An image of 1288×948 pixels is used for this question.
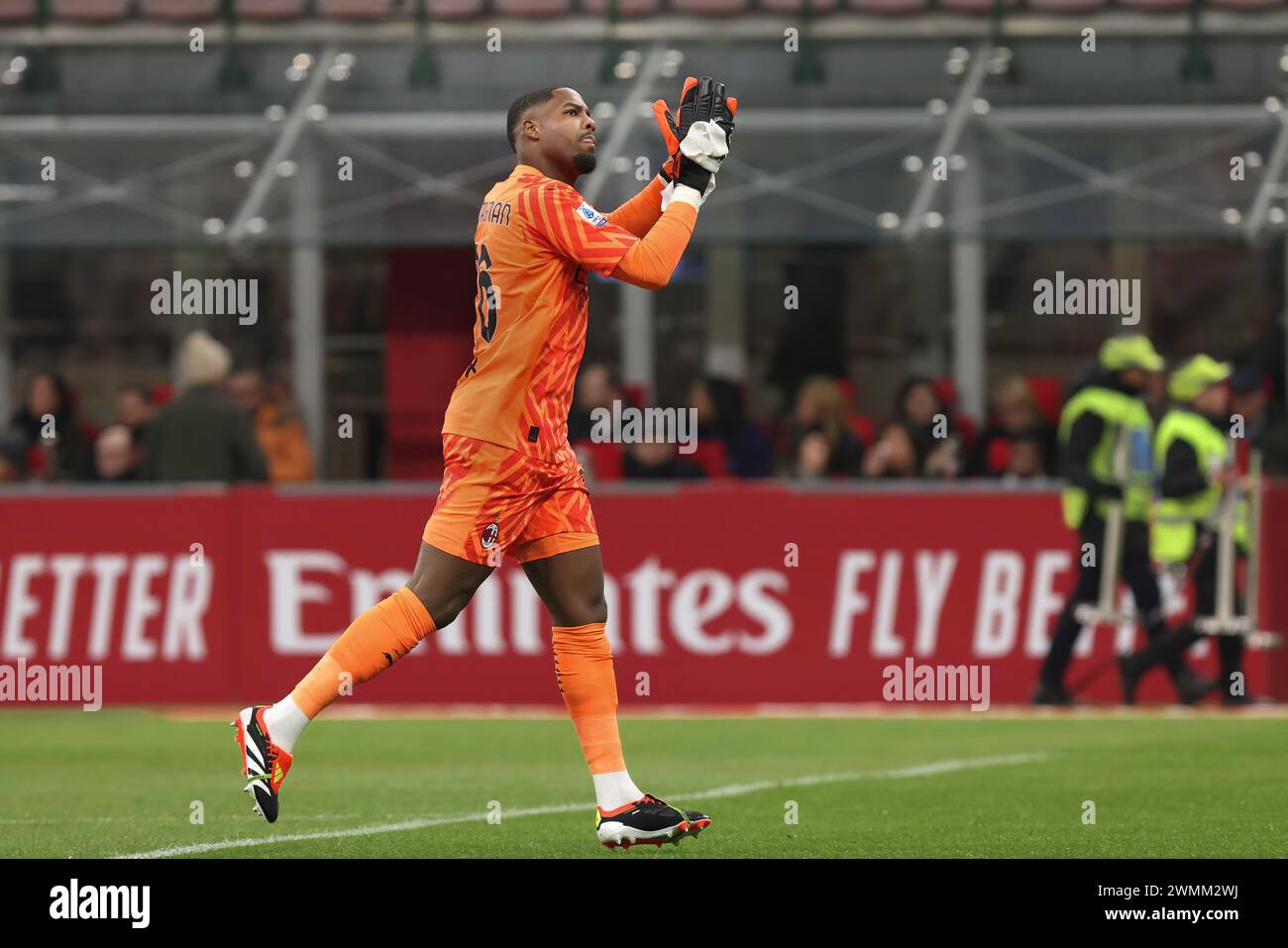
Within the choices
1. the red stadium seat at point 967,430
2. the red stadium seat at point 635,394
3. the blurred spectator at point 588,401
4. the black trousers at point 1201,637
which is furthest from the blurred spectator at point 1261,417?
the red stadium seat at point 635,394

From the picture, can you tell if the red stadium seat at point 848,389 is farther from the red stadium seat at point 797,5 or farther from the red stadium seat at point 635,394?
the red stadium seat at point 797,5

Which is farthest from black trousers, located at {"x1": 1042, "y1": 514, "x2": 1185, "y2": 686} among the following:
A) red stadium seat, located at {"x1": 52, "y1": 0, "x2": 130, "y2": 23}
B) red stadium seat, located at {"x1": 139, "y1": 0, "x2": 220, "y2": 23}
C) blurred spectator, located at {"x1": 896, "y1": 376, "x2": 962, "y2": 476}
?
red stadium seat, located at {"x1": 52, "y1": 0, "x2": 130, "y2": 23}

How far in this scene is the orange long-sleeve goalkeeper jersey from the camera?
6.81 metres

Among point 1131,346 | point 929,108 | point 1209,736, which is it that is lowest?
point 1209,736

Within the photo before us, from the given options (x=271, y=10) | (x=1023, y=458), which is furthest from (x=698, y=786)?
(x=271, y=10)

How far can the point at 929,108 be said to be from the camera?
689 inches

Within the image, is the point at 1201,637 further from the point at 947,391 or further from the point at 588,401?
the point at 947,391

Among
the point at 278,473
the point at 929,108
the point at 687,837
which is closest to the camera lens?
the point at 687,837

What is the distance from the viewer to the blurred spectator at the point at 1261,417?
1550cm

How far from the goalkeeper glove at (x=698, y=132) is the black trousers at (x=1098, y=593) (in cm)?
640

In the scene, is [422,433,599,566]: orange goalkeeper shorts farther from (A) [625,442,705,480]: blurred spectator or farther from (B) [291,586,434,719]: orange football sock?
(A) [625,442,705,480]: blurred spectator

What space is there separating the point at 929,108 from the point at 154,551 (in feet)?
23.7
